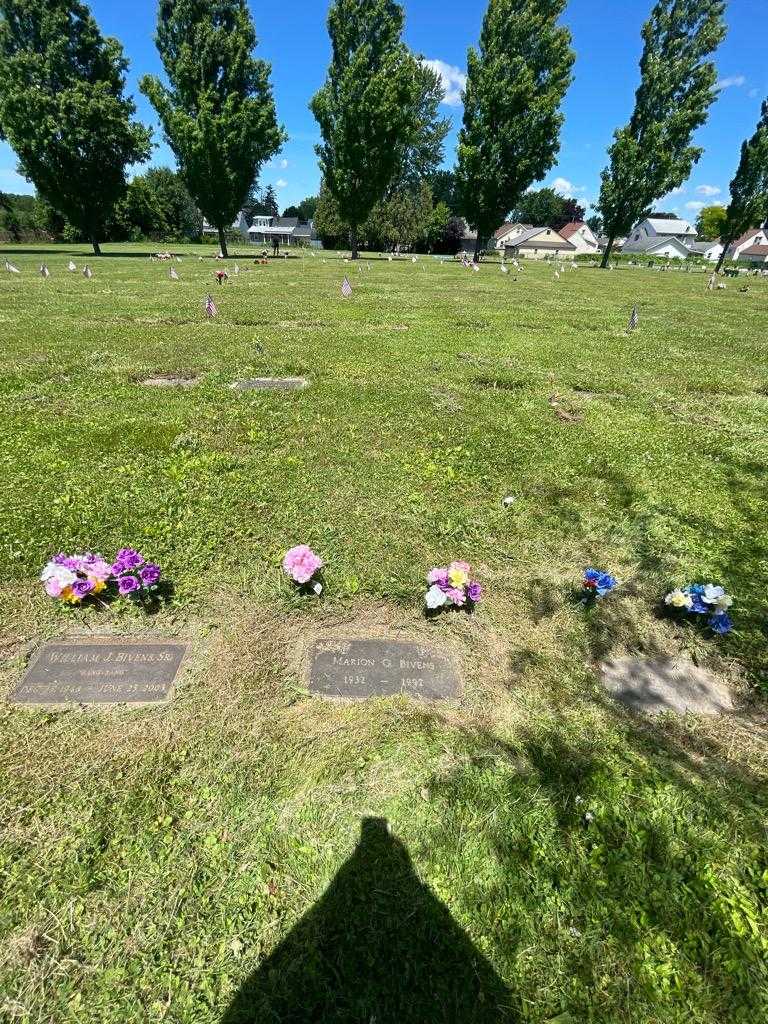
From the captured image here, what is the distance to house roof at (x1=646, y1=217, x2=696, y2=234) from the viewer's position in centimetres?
10188

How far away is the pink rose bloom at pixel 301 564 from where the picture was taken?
3512mm

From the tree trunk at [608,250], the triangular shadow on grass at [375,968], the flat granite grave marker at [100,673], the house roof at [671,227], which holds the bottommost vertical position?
the triangular shadow on grass at [375,968]

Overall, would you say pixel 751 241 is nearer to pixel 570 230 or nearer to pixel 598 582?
pixel 570 230

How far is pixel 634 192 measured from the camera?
135 feet

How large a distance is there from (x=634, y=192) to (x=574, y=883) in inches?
2069

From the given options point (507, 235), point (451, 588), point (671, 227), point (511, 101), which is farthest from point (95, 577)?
point (671, 227)

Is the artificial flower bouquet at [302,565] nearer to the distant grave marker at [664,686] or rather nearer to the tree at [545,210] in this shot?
the distant grave marker at [664,686]

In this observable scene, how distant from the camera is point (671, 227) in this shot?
104 metres

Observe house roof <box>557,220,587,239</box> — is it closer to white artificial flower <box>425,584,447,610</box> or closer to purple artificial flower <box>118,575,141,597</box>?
white artificial flower <box>425,584,447,610</box>

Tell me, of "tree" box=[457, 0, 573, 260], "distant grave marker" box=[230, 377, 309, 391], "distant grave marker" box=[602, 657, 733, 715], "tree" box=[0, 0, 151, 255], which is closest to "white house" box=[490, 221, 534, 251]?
"tree" box=[457, 0, 573, 260]

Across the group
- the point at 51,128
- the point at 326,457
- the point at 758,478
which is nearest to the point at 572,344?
the point at 758,478

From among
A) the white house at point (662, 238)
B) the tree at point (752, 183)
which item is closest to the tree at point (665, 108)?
the tree at point (752, 183)

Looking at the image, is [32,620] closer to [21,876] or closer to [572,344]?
[21,876]

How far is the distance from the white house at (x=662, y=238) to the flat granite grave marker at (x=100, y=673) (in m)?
108
